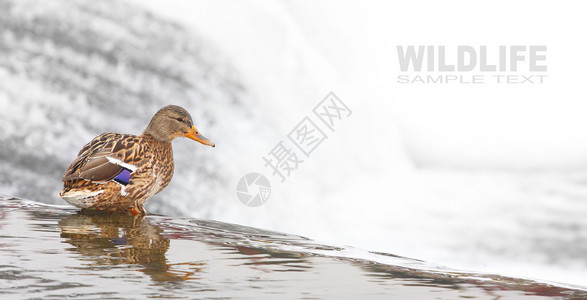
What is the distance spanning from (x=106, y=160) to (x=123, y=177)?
0.22 m

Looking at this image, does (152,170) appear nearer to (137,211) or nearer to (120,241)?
(137,211)

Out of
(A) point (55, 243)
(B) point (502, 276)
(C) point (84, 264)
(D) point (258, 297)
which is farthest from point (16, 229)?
(B) point (502, 276)

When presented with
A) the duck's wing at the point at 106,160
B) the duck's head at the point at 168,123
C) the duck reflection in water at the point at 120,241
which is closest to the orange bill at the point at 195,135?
the duck's head at the point at 168,123

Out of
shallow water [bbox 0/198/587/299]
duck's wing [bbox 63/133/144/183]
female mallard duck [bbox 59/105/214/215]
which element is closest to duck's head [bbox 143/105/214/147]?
female mallard duck [bbox 59/105/214/215]

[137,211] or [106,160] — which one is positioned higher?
[106,160]

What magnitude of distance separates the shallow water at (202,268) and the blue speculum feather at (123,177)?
0.84 meters

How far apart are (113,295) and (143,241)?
1.75 meters

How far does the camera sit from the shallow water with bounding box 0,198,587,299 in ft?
12.5

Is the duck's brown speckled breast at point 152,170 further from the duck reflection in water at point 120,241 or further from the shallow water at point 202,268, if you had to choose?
the shallow water at point 202,268

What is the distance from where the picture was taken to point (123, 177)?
691 cm

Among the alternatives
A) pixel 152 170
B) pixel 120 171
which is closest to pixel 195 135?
pixel 152 170

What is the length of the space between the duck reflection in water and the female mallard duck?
0.18m

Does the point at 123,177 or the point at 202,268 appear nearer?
the point at 202,268

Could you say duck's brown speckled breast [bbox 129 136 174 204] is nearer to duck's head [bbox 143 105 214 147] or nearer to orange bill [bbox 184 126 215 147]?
duck's head [bbox 143 105 214 147]
